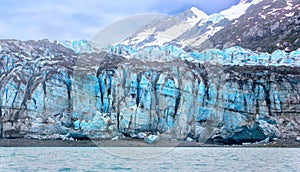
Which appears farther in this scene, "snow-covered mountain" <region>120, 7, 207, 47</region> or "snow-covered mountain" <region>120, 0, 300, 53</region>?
"snow-covered mountain" <region>120, 7, 207, 47</region>

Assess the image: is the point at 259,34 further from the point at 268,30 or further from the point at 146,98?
the point at 146,98

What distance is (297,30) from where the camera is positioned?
108125 millimetres

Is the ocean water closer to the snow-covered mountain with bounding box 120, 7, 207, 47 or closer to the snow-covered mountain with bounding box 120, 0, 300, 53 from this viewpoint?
the snow-covered mountain with bounding box 120, 0, 300, 53

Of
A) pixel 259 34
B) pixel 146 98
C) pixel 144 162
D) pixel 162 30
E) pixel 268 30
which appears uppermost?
pixel 162 30

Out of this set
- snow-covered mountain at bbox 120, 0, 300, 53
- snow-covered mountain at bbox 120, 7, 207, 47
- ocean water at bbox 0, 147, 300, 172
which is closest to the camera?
ocean water at bbox 0, 147, 300, 172

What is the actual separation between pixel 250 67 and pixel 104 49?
22.8 m

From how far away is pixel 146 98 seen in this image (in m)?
62.3

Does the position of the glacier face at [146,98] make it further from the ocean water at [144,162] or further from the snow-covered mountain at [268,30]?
the snow-covered mountain at [268,30]

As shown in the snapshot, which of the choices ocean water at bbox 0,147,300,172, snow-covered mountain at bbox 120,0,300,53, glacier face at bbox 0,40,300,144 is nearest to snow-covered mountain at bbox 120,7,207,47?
snow-covered mountain at bbox 120,0,300,53

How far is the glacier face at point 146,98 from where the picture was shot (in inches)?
2404

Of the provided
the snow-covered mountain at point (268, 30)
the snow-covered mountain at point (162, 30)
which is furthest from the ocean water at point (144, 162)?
the snow-covered mountain at point (162, 30)

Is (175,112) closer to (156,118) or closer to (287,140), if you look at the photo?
(156,118)

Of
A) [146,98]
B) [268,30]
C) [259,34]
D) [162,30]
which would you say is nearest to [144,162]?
[146,98]

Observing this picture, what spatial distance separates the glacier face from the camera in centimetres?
6106
